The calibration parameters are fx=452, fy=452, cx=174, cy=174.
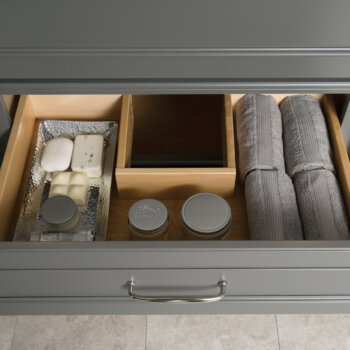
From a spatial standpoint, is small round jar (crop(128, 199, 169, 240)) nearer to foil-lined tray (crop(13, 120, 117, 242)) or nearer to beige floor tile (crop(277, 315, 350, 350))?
foil-lined tray (crop(13, 120, 117, 242))

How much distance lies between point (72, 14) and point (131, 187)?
379 millimetres

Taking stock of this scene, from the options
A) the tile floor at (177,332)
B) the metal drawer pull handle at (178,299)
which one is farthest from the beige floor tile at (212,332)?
the metal drawer pull handle at (178,299)

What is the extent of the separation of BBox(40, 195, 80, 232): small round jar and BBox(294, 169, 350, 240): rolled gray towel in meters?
0.42

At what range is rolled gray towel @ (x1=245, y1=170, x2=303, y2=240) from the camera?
31.7 inches

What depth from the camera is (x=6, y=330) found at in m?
1.11

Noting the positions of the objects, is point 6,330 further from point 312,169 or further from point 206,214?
point 312,169

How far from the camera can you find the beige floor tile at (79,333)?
3.55 feet

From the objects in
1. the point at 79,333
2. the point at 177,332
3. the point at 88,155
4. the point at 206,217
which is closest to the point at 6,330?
the point at 79,333

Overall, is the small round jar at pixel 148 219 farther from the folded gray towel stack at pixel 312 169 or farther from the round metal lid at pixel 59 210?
the folded gray towel stack at pixel 312 169

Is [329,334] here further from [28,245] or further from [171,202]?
[28,245]

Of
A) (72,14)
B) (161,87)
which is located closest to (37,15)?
(72,14)

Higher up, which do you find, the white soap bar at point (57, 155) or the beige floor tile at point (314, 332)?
the white soap bar at point (57, 155)

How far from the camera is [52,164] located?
Result: 0.89m

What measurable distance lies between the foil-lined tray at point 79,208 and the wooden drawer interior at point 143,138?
27mm
